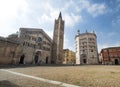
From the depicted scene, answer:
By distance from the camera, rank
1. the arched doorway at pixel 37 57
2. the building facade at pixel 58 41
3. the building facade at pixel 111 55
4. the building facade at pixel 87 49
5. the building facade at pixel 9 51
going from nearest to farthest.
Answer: the building facade at pixel 9 51 < the arched doorway at pixel 37 57 < the building facade at pixel 58 41 < the building facade at pixel 111 55 < the building facade at pixel 87 49

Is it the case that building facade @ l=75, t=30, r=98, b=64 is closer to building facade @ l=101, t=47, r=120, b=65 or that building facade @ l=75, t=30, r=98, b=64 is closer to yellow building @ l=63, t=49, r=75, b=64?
building facade @ l=101, t=47, r=120, b=65

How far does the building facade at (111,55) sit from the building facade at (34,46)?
27799 millimetres

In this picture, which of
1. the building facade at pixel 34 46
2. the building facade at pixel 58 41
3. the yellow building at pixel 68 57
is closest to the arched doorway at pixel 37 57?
the building facade at pixel 34 46

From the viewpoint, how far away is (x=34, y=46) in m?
39.6

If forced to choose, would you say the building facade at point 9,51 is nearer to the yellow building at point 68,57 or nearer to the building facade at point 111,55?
the building facade at point 111,55

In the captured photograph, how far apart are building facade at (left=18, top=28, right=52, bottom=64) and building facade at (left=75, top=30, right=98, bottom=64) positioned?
18.8 metres

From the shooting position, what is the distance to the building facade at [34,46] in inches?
1405

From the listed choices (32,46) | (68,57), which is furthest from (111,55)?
(68,57)

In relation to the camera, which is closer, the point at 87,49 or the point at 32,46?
the point at 32,46

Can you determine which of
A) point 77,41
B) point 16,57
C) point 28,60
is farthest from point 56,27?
point 16,57

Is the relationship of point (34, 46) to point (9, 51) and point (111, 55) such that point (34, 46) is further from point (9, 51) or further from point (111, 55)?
point (111, 55)

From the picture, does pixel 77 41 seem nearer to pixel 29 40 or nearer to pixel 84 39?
pixel 84 39

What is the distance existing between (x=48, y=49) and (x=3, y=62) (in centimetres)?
2106

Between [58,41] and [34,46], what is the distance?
12.4 m
